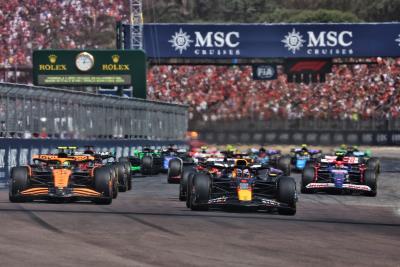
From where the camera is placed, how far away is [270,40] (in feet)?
192

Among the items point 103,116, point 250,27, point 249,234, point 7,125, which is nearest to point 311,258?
point 249,234

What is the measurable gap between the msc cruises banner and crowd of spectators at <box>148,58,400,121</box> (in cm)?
1542

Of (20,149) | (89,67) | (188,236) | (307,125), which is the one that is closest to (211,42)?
(89,67)

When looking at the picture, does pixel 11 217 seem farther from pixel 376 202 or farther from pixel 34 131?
pixel 34 131

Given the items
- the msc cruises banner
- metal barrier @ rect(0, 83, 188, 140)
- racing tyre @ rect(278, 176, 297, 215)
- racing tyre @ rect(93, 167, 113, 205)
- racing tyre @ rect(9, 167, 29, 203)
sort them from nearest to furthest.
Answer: racing tyre @ rect(278, 176, 297, 215), racing tyre @ rect(9, 167, 29, 203), racing tyre @ rect(93, 167, 113, 205), metal barrier @ rect(0, 83, 188, 140), the msc cruises banner

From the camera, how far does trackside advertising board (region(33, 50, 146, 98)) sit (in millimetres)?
53219

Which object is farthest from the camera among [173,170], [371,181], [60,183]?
[173,170]

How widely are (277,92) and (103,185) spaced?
60.1m

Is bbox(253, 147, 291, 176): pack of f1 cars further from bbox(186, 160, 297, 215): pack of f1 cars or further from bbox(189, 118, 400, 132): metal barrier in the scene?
bbox(189, 118, 400, 132): metal barrier

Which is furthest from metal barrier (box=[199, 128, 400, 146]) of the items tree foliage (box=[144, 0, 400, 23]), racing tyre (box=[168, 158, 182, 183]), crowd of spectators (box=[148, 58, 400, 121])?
tree foliage (box=[144, 0, 400, 23])

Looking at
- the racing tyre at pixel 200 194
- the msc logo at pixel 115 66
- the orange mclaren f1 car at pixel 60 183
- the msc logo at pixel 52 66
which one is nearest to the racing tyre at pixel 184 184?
the orange mclaren f1 car at pixel 60 183

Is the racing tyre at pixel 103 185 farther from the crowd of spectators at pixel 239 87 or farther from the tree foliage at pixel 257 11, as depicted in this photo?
the tree foliage at pixel 257 11

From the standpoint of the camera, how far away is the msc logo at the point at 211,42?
58219 millimetres

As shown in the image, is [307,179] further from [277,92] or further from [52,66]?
[277,92]
